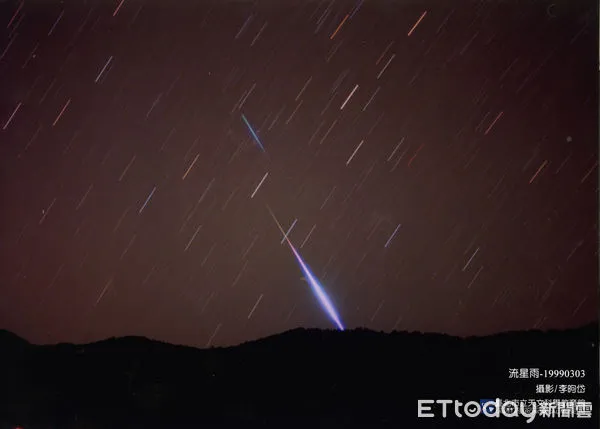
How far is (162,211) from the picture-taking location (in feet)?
8.52

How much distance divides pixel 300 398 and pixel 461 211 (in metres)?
1.21

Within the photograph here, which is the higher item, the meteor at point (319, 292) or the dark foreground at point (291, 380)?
the meteor at point (319, 292)

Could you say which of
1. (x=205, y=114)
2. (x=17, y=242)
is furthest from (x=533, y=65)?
(x=17, y=242)

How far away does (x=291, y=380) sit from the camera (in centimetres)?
252

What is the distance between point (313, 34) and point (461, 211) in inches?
44.9

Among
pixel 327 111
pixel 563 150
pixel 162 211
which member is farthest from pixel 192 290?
pixel 563 150

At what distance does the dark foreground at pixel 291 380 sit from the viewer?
8.04 feet

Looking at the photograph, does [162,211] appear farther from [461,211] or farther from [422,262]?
[461,211]

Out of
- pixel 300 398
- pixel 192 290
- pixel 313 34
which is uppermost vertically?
pixel 313 34

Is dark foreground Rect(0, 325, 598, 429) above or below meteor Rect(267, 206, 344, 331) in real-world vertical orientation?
below

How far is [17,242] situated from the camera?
265 centimetres

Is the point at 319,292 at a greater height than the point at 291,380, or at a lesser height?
greater

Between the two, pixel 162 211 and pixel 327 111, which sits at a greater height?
pixel 327 111

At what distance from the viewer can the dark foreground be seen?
96.5 inches
